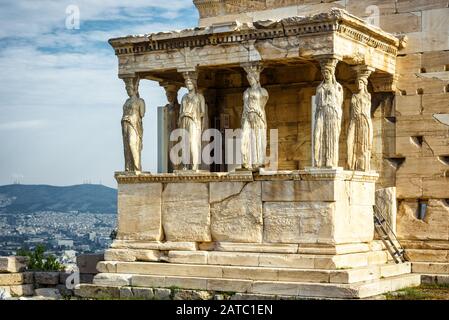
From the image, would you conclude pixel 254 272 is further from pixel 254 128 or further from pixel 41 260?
pixel 41 260

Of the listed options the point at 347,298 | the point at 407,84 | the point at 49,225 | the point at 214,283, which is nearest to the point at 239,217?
the point at 214,283

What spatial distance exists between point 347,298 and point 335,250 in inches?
38.0

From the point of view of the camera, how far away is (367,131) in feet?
62.2

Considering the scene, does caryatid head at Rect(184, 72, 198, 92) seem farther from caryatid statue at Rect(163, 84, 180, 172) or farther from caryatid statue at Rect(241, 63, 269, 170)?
caryatid statue at Rect(163, 84, 180, 172)

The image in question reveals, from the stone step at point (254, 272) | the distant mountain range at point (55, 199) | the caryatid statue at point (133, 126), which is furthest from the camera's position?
the distant mountain range at point (55, 199)

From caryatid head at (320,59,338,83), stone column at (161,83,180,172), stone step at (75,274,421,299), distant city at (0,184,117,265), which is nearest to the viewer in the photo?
stone step at (75,274,421,299)

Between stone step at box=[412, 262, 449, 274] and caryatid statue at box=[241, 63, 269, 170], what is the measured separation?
327 centimetres

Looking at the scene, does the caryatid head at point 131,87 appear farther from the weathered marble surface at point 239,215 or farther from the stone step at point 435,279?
the stone step at point 435,279

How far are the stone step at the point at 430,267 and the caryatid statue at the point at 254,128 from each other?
327 cm

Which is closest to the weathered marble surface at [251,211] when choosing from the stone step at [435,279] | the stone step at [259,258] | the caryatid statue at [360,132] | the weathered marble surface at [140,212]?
the weathered marble surface at [140,212]

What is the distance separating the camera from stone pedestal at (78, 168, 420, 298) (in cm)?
1720

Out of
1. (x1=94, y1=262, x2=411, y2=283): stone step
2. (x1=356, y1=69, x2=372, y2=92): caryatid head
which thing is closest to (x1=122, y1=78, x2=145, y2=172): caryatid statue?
(x1=94, y1=262, x2=411, y2=283): stone step

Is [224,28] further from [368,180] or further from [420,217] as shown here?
[420,217]

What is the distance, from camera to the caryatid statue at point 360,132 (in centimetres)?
1884
